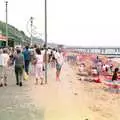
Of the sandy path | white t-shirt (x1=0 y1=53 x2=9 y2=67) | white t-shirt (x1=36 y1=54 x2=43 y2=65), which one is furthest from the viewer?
white t-shirt (x1=36 y1=54 x2=43 y2=65)

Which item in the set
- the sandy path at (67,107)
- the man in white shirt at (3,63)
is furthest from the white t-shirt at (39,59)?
the man in white shirt at (3,63)

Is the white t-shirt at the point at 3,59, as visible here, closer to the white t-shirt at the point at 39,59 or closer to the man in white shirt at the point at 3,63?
the man in white shirt at the point at 3,63

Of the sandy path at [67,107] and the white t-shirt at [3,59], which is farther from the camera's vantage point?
the white t-shirt at [3,59]

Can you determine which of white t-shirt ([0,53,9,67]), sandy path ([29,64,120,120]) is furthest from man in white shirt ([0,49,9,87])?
sandy path ([29,64,120,120])

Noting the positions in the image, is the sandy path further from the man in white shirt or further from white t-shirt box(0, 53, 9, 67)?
white t-shirt box(0, 53, 9, 67)

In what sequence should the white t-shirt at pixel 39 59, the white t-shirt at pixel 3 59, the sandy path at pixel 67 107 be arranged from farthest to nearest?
the white t-shirt at pixel 39 59, the white t-shirt at pixel 3 59, the sandy path at pixel 67 107

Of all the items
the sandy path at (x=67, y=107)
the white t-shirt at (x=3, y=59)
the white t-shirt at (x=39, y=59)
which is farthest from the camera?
the white t-shirt at (x=39, y=59)

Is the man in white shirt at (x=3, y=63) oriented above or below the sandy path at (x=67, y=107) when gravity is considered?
above

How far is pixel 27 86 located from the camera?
19.7 metres

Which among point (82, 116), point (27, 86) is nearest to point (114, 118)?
point (82, 116)

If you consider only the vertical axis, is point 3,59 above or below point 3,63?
above

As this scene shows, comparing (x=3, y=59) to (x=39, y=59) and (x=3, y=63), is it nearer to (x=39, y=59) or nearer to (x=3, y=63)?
(x=3, y=63)

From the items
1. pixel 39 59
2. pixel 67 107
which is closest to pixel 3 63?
pixel 39 59

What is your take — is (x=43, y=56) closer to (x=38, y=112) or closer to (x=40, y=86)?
(x=40, y=86)
